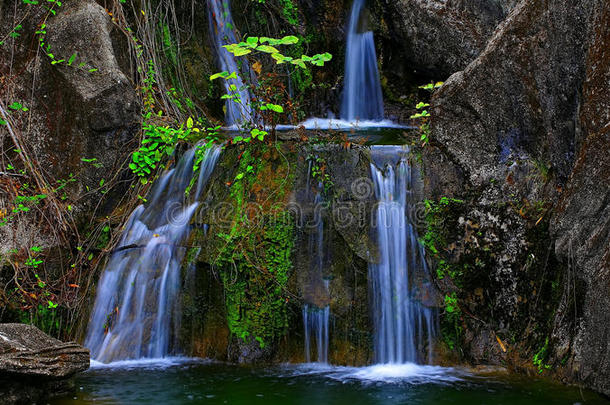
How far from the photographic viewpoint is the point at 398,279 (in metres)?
5.02

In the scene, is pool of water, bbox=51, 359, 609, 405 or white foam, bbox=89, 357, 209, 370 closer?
pool of water, bbox=51, 359, 609, 405

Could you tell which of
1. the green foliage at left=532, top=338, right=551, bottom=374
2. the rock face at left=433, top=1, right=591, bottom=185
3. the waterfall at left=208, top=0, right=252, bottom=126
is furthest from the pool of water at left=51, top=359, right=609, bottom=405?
the waterfall at left=208, top=0, right=252, bottom=126

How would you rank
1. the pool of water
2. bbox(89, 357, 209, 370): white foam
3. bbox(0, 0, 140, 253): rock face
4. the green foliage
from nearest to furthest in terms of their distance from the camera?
the pool of water → the green foliage → bbox(89, 357, 209, 370): white foam → bbox(0, 0, 140, 253): rock face

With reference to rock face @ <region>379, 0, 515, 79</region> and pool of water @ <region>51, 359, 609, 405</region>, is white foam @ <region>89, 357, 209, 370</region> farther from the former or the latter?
rock face @ <region>379, 0, 515, 79</region>

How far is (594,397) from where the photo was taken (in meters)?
3.79

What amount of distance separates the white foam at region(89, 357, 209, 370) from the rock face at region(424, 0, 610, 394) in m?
2.44

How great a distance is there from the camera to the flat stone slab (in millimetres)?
3615

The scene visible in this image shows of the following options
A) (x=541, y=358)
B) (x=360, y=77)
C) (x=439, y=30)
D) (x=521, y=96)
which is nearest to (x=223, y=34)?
(x=360, y=77)

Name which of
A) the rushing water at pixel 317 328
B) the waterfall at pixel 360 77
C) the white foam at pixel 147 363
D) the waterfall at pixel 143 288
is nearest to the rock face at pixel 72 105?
the waterfall at pixel 143 288

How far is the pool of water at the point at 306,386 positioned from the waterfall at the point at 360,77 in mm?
4505

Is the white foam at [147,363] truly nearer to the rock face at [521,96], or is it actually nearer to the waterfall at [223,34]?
the rock face at [521,96]

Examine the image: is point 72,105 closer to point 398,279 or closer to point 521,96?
point 398,279

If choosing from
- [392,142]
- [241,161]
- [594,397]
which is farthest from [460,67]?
[594,397]

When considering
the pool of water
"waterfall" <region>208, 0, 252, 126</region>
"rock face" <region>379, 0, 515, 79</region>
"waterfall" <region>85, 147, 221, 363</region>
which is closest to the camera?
the pool of water
